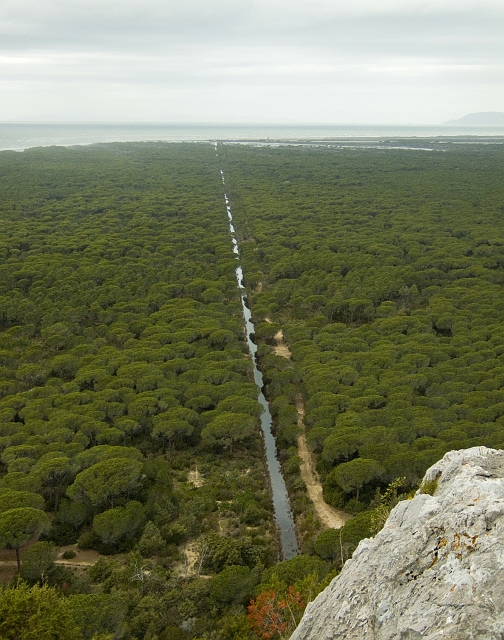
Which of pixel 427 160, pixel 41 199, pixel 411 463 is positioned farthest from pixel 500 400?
pixel 427 160

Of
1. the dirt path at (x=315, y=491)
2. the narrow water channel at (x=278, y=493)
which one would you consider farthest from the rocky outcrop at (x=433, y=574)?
the dirt path at (x=315, y=491)

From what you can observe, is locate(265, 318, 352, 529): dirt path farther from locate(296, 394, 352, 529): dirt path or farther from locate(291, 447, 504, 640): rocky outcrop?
locate(291, 447, 504, 640): rocky outcrop

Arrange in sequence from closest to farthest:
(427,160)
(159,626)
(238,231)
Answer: (159,626) < (238,231) < (427,160)

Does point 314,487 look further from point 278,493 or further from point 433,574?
point 433,574

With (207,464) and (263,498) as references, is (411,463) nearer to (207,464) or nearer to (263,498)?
(263,498)

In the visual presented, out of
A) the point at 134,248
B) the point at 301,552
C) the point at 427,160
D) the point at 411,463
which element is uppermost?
the point at 427,160

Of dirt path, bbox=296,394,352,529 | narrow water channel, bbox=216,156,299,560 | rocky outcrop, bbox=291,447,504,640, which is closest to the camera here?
rocky outcrop, bbox=291,447,504,640

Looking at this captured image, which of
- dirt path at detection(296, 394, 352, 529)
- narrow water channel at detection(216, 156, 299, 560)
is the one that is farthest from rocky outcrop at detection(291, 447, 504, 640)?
dirt path at detection(296, 394, 352, 529)
